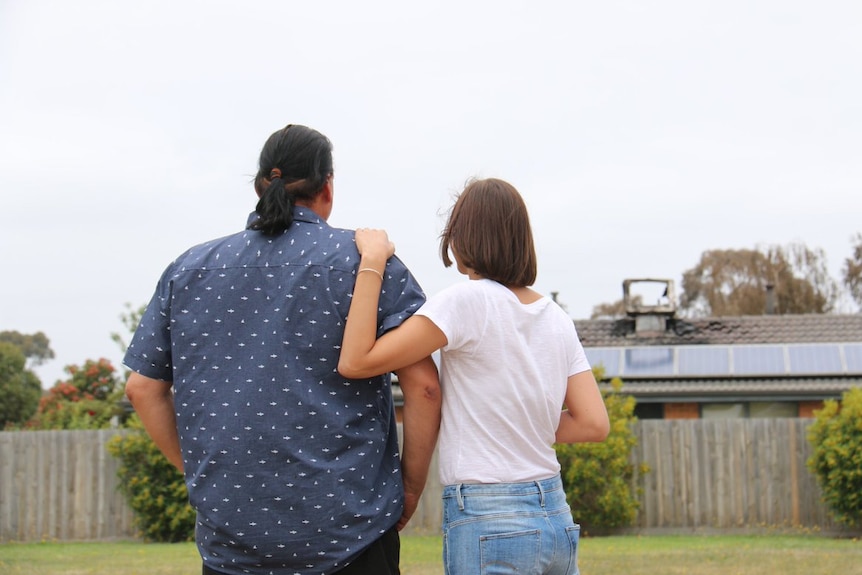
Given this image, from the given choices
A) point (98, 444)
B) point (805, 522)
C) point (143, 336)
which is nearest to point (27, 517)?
point (98, 444)

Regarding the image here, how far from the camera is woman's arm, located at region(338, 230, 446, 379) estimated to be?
2.55 meters

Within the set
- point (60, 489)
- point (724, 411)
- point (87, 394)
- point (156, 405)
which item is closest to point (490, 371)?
point (156, 405)

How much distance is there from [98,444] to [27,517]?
1582 millimetres

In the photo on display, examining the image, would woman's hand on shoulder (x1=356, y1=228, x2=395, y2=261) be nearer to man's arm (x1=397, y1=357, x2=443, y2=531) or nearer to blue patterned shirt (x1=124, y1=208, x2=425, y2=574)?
blue patterned shirt (x1=124, y1=208, x2=425, y2=574)

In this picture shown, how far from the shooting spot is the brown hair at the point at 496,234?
8.89 ft

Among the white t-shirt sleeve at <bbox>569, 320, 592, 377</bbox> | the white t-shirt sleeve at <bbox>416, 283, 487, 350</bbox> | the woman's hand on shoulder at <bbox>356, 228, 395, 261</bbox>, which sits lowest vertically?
the white t-shirt sleeve at <bbox>569, 320, 592, 377</bbox>

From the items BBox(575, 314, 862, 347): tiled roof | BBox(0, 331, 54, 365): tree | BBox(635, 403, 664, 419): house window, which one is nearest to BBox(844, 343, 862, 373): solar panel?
BBox(575, 314, 862, 347): tiled roof

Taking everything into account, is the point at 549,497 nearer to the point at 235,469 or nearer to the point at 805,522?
→ the point at 235,469

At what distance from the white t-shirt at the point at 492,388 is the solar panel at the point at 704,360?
1788cm

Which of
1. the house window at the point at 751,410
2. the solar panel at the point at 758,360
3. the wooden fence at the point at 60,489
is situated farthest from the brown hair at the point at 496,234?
the solar panel at the point at 758,360

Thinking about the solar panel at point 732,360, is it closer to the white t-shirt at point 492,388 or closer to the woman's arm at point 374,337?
the white t-shirt at point 492,388

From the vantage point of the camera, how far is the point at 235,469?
259 cm

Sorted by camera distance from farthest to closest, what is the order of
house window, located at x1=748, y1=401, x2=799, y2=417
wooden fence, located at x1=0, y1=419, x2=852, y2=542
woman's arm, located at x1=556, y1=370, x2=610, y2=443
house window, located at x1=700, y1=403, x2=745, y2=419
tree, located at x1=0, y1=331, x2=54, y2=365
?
tree, located at x1=0, y1=331, x2=54, y2=365
house window, located at x1=700, y1=403, x2=745, y2=419
house window, located at x1=748, y1=401, x2=799, y2=417
wooden fence, located at x1=0, y1=419, x2=852, y2=542
woman's arm, located at x1=556, y1=370, x2=610, y2=443

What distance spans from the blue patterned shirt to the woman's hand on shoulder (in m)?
0.03
